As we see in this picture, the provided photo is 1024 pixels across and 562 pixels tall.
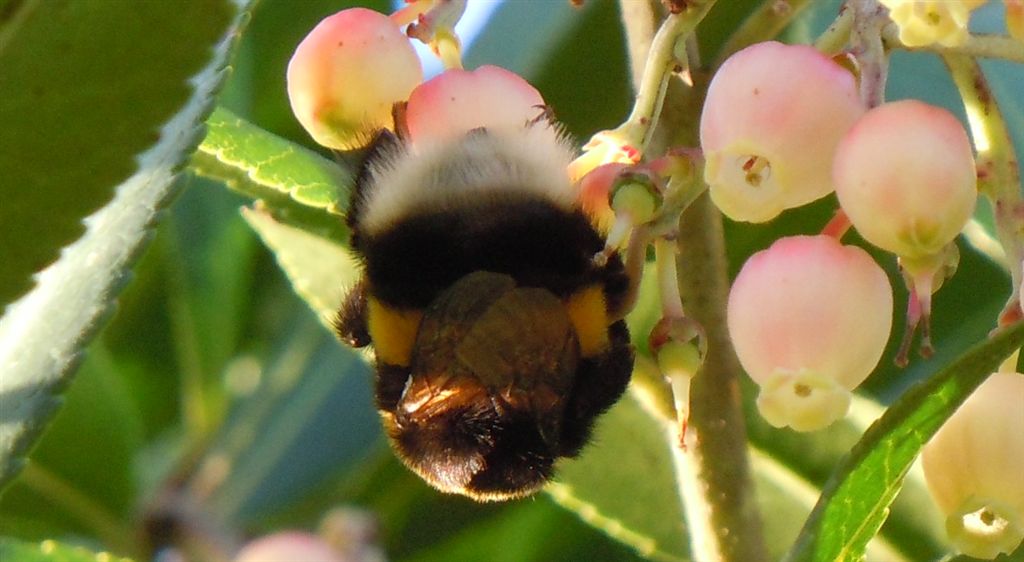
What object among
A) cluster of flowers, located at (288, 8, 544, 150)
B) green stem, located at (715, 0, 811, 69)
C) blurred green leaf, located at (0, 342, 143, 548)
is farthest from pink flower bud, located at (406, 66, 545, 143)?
blurred green leaf, located at (0, 342, 143, 548)

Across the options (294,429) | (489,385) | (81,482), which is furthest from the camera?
(294,429)

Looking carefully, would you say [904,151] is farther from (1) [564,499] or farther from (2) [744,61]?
(1) [564,499]

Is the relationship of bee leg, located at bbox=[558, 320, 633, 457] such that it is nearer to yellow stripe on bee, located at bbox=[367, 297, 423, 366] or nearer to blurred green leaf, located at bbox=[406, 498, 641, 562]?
yellow stripe on bee, located at bbox=[367, 297, 423, 366]

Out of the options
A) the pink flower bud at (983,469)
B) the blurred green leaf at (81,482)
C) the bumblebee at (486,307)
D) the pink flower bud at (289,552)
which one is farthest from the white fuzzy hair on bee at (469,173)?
the blurred green leaf at (81,482)

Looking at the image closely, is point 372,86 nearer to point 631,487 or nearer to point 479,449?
point 479,449

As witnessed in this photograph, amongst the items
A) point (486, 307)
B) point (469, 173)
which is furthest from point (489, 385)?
point (469, 173)

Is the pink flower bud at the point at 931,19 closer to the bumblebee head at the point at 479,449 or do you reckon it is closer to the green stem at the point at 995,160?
the green stem at the point at 995,160
